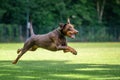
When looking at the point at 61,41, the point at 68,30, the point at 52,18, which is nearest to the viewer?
the point at 61,41

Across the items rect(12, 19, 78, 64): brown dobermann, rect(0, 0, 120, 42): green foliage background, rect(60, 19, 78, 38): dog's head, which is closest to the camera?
rect(12, 19, 78, 64): brown dobermann

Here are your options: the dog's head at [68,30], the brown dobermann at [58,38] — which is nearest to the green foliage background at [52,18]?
the brown dobermann at [58,38]

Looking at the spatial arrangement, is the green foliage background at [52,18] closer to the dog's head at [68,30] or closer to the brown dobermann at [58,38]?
the brown dobermann at [58,38]

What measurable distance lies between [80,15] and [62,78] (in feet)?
199

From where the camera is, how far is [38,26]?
68750mm

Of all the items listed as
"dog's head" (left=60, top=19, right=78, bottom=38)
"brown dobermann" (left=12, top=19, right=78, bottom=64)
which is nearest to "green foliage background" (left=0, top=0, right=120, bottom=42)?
"brown dobermann" (left=12, top=19, right=78, bottom=64)

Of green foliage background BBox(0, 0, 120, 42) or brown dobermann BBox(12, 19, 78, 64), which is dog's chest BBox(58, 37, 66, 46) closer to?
brown dobermann BBox(12, 19, 78, 64)

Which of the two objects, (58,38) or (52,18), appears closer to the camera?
(58,38)

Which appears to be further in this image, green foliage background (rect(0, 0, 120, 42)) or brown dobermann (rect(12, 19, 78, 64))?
green foliage background (rect(0, 0, 120, 42))

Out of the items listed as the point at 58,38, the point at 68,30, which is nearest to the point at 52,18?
the point at 68,30

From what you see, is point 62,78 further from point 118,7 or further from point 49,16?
point 118,7

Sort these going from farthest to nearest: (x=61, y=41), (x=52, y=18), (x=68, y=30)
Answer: (x=52, y=18)
(x=68, y=30)
(x=61, y=41)

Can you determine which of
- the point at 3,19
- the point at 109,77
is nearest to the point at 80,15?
the point at 3,19

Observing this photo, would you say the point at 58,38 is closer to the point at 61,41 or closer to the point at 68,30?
the point at 61,41
